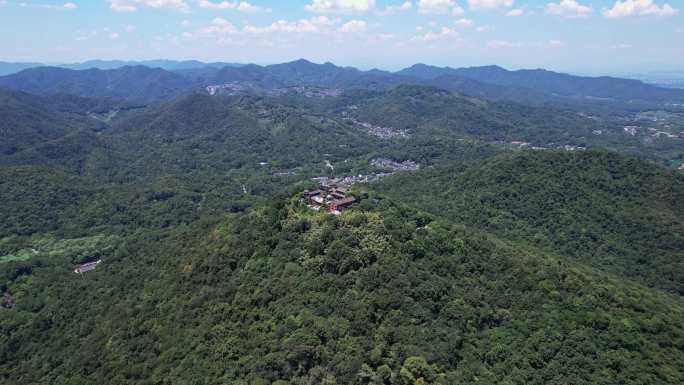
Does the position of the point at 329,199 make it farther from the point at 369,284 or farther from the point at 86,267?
the point at 86,267

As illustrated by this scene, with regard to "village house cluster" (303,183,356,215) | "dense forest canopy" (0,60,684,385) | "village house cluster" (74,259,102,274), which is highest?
"village house cluster" (303,183,356,215)

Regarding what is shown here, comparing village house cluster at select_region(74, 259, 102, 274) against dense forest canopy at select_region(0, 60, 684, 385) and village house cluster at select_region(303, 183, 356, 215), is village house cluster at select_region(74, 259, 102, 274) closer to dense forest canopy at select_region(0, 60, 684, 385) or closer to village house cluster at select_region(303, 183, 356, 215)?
dense forest canopy at select_region(0, 60, 684, 385)

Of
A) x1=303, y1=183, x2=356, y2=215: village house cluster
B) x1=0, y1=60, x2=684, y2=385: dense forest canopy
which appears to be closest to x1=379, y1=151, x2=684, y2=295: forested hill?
x1=0, y1=60, x2=684, y2=385: dense forest canopy

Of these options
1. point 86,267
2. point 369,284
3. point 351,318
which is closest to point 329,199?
point 369,284

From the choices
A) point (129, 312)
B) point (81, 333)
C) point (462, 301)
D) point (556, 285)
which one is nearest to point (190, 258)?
point (129, 312)

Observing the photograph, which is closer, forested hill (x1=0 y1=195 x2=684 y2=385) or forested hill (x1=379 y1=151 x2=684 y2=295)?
forested hill (x1=0 y1=195 x2=684 y2=385)

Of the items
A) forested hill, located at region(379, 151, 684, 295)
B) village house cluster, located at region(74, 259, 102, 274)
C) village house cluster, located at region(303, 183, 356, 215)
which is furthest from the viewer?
village house cluster, located at region(74, 259, 102, 274)

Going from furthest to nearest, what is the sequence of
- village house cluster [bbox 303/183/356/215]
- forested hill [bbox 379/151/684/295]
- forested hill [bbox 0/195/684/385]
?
forested hill [bbox 379/151/684/295], village house cluster [bbox 303/183/356/215], forested hill [bbox 0/195/684/385]
